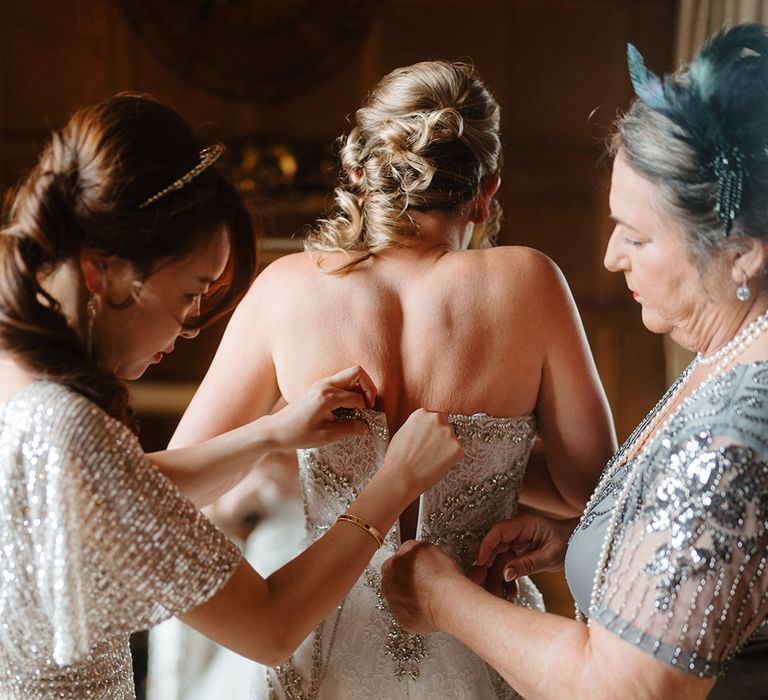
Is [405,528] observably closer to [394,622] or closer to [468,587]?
[394,622]

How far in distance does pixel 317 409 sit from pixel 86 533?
51 cm

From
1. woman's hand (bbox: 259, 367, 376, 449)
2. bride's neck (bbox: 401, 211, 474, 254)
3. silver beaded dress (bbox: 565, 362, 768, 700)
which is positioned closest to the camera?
silver beaded dress (bbox: 565, 362, 768, 700)

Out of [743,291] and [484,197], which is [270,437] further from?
[743,291]

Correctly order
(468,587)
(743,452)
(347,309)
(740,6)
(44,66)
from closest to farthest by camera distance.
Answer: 1. (743,452)
2. (468,587)
3. (347,309)
4. (740,6)
5. (44,66)

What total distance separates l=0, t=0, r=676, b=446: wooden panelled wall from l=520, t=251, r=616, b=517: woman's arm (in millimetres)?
3379

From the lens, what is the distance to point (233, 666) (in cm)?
213

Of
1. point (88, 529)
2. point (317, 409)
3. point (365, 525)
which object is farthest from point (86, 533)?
point (317, 409)

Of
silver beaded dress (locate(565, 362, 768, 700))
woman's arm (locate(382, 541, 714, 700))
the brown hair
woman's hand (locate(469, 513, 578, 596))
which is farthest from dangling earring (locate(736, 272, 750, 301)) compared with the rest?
the brown hair

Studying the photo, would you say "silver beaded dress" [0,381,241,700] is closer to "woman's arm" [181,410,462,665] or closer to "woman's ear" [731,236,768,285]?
"woman's arm" [181,410,462,665]

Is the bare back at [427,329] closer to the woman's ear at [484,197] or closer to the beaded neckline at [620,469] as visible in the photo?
the woman's ear at [484,197]

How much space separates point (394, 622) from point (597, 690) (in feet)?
1.94

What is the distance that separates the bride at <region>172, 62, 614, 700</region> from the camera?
5.28 ft

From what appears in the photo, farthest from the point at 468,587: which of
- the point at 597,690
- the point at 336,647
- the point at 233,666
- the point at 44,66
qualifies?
the point at 44,66

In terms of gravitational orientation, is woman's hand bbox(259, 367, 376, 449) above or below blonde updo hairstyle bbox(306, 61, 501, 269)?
below
